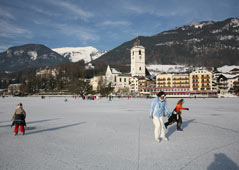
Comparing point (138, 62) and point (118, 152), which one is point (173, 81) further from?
point (118, 152)

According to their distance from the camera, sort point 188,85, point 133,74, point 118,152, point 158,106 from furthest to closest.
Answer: point 133,74 → point 188,85 → point 158,106 → point 118,152

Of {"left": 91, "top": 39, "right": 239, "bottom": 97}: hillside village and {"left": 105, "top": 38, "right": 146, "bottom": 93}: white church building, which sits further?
{"left": 105, "top": 38, "right": 146, "bottom": 93}: white church building

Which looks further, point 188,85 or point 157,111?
point 188,85

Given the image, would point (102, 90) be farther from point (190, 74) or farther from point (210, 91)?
point (210, 91)

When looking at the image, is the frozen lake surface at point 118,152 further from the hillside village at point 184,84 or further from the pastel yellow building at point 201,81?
the pastel yellow building at point 201,81

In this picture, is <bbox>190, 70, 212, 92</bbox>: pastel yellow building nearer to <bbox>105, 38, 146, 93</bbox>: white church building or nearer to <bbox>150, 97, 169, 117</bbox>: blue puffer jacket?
<bbox>105, 38, 146, 93</bbox>: white church building

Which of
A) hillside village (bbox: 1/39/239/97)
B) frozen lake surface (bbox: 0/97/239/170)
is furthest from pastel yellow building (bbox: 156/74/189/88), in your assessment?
frozen lake surface (bbox: 0/97/239/170)

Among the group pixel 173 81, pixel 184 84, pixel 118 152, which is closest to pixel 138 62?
pixel 173 81

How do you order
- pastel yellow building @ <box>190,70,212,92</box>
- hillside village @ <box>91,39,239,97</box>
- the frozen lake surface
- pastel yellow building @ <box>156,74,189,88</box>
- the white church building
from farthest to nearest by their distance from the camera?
the white church building, pastel yellow building @ <box>156,74,189,88</box>, hillside village @ <box>91,39,239,97</box>, pastel yellow building @ <box>190,70,212,92</box>, the frozen lake surface

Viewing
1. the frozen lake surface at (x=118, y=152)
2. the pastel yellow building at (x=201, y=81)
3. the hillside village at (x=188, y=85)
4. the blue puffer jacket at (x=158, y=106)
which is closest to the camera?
the frozen lake surface at (x=118, y=152)

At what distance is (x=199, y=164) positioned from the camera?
16.6ft

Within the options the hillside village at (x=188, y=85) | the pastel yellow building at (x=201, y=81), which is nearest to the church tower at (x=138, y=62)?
the hillside village at (x=188, y=85)

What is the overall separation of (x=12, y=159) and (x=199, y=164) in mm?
4814

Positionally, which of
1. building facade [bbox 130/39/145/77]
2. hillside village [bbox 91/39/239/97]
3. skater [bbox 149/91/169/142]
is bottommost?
skater [bbox 149/91/169/142]
